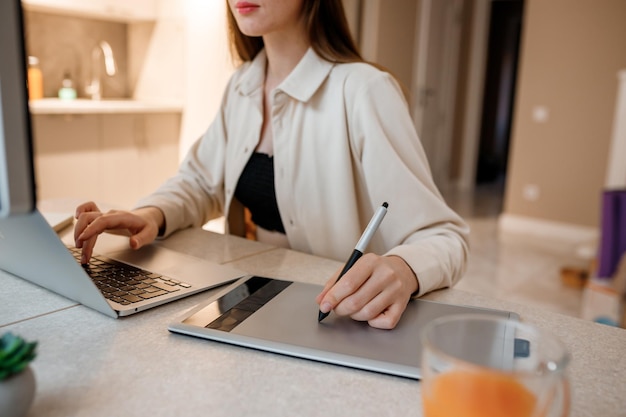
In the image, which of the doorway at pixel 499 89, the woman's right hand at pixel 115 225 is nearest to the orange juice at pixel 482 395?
the woman's right hand at pixel 115 225

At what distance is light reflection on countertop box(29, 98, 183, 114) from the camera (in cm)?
296

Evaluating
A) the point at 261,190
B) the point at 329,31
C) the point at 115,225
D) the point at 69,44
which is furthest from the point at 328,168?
the point at 69,44

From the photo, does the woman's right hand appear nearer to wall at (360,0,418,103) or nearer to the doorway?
wall at (360,0,418,103)

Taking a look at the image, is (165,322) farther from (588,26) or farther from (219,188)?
(588,26)

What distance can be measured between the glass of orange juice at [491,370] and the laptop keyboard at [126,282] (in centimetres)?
43

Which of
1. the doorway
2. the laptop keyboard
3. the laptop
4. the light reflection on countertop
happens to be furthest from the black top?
the doorway

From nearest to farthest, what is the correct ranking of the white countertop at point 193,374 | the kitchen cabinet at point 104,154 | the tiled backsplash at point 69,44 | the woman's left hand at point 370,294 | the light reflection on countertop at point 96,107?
the white countertop at point 193,374 → the woman's left hand at point 370,294 → the light reflection on countertop at point 96,107 → the kitchen cabinet at point 104,154 → the tiled backsplash at point 69,44

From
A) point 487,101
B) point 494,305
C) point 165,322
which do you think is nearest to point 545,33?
point 487,101

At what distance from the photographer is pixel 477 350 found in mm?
458

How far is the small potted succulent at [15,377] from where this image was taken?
1.44ft

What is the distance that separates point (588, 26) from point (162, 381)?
14.9 feet

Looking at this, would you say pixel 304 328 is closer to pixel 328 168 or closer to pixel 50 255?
pixel 50 255

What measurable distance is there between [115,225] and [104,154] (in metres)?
2.64

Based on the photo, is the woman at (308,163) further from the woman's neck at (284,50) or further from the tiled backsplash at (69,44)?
the tiled backsplash at (69,44)
